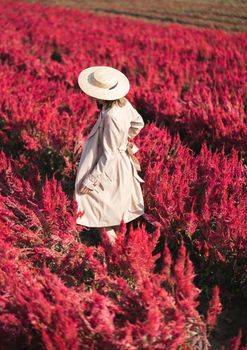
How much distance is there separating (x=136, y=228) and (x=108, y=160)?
833 millimetres

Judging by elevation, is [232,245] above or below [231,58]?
below

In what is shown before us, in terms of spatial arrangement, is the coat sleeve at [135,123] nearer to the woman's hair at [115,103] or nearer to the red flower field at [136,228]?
the woman's hair at [115,103]

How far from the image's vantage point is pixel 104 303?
1.95 metres

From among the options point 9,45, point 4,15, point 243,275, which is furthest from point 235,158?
point 4,15

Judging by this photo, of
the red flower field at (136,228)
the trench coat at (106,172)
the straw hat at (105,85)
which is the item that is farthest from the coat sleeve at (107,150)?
the red flower field at (136,228)

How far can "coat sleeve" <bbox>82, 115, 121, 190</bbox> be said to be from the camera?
102 inches

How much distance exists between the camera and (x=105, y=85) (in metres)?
2.57

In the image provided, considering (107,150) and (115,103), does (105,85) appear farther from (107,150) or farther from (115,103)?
(107,150)

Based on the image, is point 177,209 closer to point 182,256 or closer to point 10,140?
point 182,256

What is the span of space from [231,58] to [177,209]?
461 cm

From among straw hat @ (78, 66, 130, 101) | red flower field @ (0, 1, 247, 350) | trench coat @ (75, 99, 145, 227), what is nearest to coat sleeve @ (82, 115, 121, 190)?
trench coat @ (75, 99, 145, 227)

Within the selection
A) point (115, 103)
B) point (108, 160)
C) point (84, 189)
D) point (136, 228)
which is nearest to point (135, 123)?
point (115, 103)

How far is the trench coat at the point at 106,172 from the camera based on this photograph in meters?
2.68

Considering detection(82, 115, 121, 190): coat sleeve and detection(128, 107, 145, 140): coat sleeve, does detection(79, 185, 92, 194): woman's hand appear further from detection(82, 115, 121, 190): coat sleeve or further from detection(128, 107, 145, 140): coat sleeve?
detection(128, 107, 145, 140): coat sleeve
